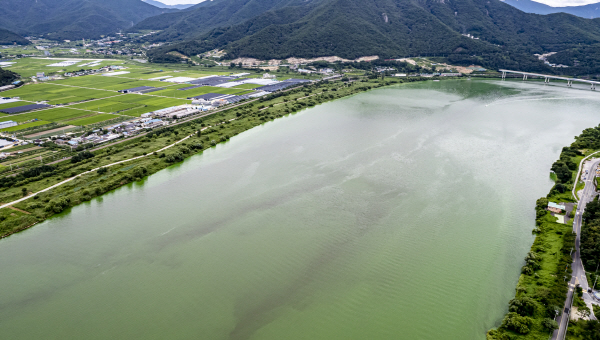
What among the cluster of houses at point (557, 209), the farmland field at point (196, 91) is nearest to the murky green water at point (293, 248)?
the cluster of houses at point (557, 209)

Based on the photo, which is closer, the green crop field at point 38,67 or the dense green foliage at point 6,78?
the dense green foliage at point 6,78

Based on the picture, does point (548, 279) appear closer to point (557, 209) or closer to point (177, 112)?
point (557, 209)

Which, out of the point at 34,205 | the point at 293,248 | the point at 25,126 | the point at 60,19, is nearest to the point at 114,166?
the point at 34,205

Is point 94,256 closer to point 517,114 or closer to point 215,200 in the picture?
point 215,200

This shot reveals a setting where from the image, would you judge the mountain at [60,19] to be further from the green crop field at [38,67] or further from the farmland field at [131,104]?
the farmland field at [131,104]

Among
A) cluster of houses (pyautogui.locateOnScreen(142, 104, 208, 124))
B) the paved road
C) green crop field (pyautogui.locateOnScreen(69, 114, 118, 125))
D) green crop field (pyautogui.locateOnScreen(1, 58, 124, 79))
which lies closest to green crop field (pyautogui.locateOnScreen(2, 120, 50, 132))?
green crop field (pyautogui.locateOnScreen(69, 114, 118, 125))
